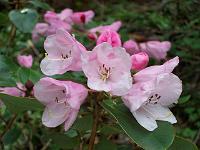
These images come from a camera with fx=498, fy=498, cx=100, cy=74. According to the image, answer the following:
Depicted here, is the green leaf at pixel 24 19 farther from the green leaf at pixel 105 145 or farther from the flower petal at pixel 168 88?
the flower petal at pixel 168 88

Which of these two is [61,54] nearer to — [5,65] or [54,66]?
[54,66]

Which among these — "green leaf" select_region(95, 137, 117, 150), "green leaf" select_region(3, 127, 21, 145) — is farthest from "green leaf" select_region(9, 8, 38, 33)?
"green leaf" select_region(95, 137, 117, 150)

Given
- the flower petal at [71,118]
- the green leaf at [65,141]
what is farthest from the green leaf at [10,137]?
the flower petal at [71,118]

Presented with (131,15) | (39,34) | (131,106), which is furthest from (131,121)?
(131,15)

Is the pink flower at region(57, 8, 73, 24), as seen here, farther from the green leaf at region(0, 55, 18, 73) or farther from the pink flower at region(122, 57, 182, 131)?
the pink flower at region(122, 57, 182, 131)

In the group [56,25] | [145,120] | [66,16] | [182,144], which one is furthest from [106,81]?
[66,16]

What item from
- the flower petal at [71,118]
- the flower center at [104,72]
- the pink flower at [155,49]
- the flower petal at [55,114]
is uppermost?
the flower center at [104,72]
